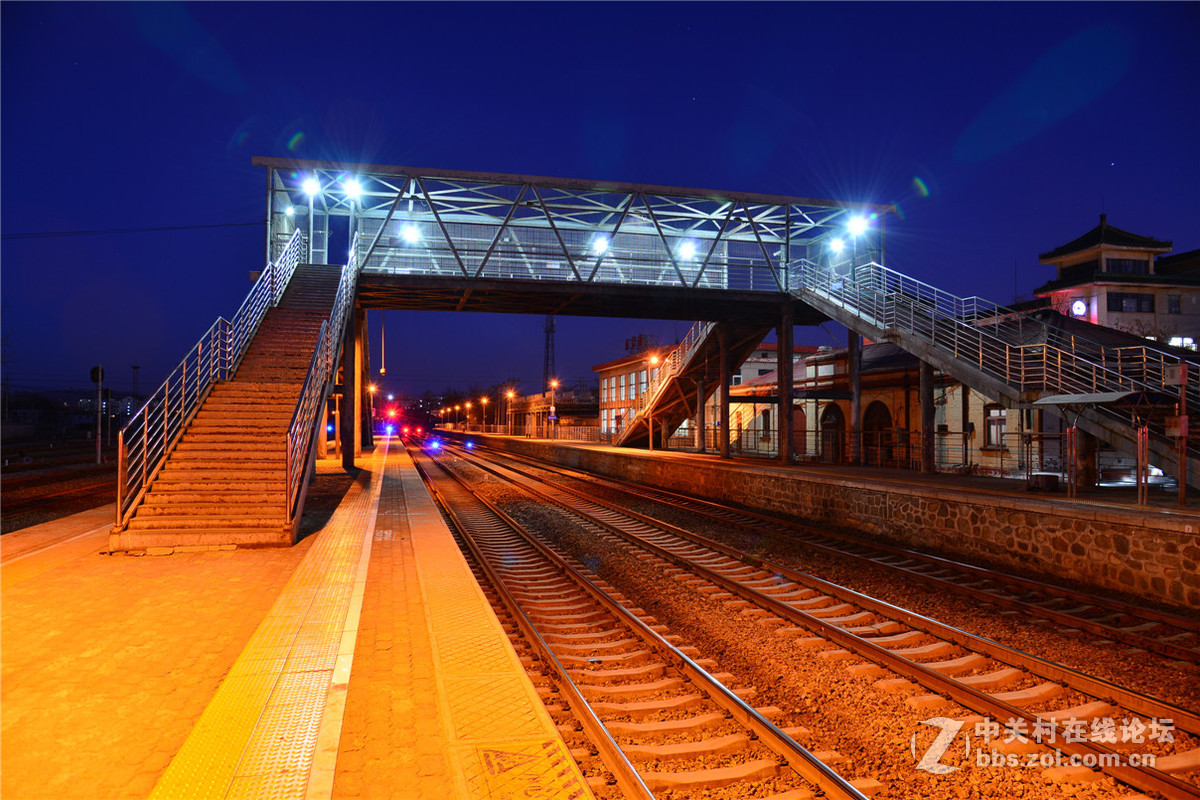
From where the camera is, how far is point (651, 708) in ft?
16.0

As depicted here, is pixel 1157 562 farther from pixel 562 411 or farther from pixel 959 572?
pixel 562 411

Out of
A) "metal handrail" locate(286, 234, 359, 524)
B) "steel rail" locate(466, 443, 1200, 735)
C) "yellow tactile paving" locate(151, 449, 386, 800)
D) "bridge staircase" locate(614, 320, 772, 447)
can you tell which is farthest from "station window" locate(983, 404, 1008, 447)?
"yellow tactile paving" locate(151, 449, 386, 800)

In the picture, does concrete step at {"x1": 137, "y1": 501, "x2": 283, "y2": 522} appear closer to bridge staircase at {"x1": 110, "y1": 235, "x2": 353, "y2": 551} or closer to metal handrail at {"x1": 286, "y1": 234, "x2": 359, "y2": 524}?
bridge staircase at {"x1": 110, "y1": 235, "x2": 353, "y2": 551}

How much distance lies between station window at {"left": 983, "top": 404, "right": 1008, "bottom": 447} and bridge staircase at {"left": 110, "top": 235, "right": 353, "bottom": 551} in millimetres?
19998

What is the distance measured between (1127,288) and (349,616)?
4291 centimetres

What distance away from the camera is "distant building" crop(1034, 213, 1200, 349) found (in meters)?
34.7

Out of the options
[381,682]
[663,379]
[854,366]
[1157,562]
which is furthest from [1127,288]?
[381,682]

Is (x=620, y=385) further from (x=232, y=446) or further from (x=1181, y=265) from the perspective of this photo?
(x=232, y=446)

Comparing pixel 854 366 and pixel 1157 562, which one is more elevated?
pixel 854 366

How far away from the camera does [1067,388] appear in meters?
13.0

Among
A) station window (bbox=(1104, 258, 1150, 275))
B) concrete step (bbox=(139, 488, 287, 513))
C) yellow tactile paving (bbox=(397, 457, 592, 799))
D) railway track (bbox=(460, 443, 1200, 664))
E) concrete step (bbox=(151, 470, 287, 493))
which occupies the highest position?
station window (bbox=(1104, 258, 1150, 275))

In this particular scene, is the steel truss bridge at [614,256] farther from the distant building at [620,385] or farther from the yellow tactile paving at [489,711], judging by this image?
the distant building at [620,385]

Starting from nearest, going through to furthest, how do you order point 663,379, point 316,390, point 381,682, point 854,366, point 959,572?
point 381,682 → point 959,572 → point 316,390 → point 854,366 → point 663,379

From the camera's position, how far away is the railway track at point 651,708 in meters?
3.88
